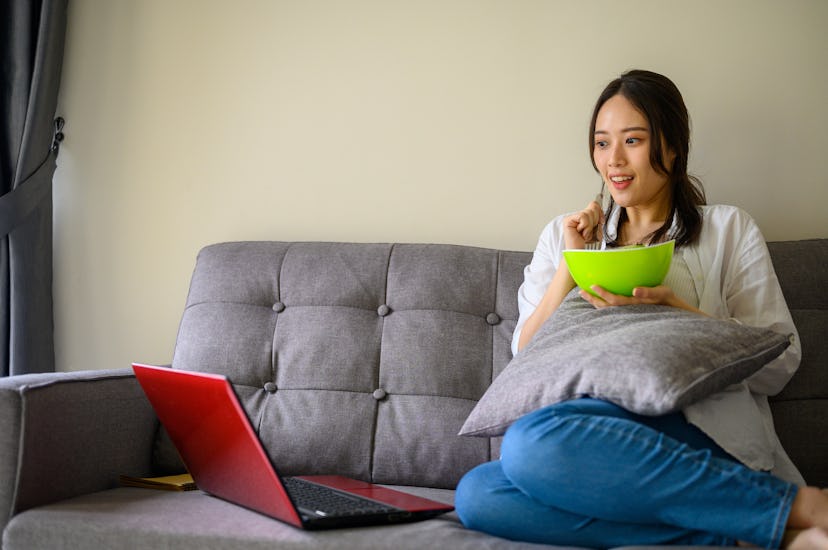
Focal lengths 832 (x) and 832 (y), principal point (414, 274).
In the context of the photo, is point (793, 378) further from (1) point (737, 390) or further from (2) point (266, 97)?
(2) point (266, 97)

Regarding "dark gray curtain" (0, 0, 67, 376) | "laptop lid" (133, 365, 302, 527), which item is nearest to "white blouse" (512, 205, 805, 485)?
"laptop lid" (133, 365, 302, 527)

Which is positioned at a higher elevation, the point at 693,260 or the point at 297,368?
the point at 693,260

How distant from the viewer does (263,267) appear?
2.05 meters

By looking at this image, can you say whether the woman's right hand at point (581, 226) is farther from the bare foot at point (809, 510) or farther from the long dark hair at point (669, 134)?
the bare foot at point (809, 510)

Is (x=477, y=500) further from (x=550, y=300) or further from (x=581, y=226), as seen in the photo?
(x=581, y=226)

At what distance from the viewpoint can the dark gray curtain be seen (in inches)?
88.7

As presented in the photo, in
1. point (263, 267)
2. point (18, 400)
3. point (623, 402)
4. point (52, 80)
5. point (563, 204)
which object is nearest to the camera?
point (623, 402)

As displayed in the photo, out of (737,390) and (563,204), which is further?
(563,204)

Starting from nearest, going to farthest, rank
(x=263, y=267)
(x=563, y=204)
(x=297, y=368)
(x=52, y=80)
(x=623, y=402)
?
(x=623, y=402) < (x=297, y=368) < (x=263, y=267) < (x=563, y=204) < (x=52, y=80)

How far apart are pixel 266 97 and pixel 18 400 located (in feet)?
3.83

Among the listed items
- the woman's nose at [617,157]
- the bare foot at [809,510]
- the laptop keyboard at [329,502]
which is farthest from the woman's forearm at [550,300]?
the bare foot at [809,510]

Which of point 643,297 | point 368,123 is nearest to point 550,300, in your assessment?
point 643,297

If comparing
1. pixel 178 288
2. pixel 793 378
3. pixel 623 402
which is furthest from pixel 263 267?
pixel 793 378

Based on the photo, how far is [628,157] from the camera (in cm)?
184
